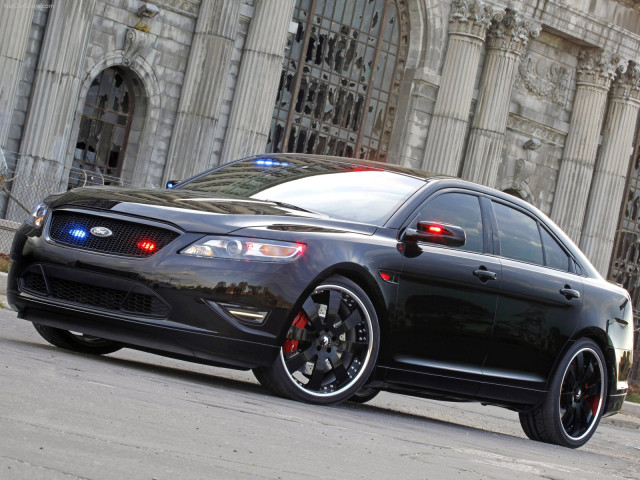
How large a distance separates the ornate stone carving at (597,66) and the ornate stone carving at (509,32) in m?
3.34

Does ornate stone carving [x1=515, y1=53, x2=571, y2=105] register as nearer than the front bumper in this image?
No

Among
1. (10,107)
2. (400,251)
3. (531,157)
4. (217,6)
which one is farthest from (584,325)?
(531,157)

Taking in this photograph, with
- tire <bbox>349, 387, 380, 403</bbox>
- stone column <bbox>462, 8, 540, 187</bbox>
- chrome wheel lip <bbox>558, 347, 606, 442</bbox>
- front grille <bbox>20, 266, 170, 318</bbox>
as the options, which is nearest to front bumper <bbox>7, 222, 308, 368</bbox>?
front grille <bbox>20, 266, 170, 318</bbox>

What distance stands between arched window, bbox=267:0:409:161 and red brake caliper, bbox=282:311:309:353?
20.8 meters

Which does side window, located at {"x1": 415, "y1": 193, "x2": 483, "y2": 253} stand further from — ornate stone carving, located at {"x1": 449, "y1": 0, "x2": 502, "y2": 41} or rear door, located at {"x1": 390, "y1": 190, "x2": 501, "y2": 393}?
ornate stone carving, located at {"x1": 449, "y1": 0, "x2": 502, "y2": 41}

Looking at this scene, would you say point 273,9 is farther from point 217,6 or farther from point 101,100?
point 101,100

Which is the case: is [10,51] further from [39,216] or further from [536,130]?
[536,130]

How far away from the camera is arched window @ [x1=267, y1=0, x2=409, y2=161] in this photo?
2831 cm

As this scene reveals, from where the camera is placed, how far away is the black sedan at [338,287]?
7.22 m

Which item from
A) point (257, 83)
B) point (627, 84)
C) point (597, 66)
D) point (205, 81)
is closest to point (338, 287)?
point (205, 81)

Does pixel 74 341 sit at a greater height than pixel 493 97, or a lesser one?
lesser

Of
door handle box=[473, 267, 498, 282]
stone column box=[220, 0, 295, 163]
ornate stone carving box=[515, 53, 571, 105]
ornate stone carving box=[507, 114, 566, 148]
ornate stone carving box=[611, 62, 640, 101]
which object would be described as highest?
ornate stone carving box=[611, 62, 640, 101]

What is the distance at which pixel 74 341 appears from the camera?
8523 millimetres

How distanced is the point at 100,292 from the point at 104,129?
17968mm
